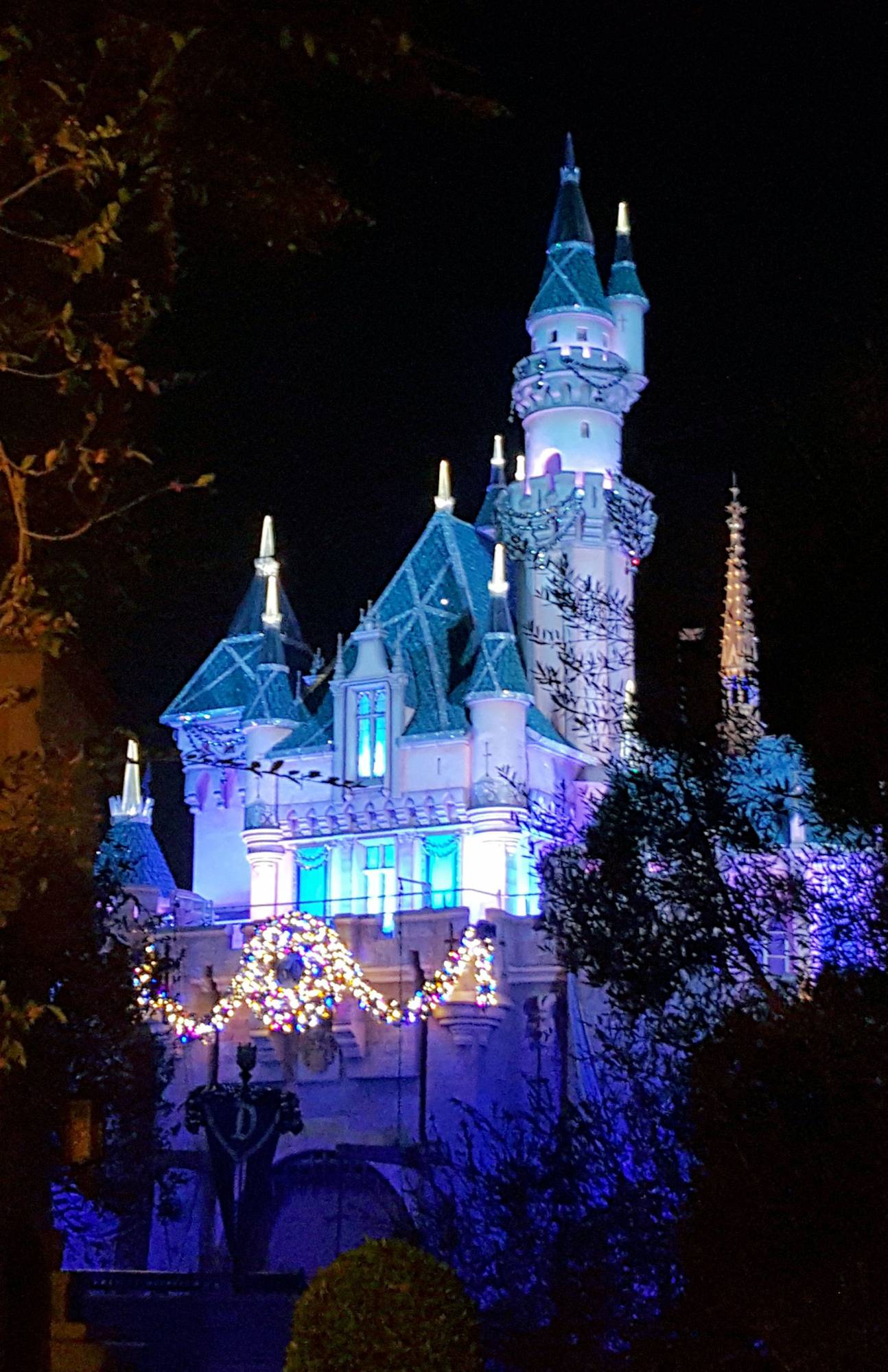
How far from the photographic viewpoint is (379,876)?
4800cm

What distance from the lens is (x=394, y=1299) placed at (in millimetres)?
12953

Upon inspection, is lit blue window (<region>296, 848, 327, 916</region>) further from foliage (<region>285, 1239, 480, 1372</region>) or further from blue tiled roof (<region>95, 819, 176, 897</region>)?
foliage (<region>285, 1239, 480, 1372</region>)

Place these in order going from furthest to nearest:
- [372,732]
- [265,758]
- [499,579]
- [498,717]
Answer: [265,758] < [372,732] < [499,579] < [498,717]

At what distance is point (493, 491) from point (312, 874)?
1193 cm

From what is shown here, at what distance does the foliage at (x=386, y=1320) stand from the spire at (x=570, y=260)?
1559 inches

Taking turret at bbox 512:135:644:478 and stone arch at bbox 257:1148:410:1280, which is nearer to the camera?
stone arch at bbox 257:1148:410:1280

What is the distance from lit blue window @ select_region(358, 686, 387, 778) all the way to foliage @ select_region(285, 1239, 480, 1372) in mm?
34935

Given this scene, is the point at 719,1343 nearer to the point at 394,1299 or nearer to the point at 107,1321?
the point at 394,1299

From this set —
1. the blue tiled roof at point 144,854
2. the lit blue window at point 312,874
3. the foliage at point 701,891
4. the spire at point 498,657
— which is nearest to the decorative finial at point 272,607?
the blue tiled roof at point 144,854

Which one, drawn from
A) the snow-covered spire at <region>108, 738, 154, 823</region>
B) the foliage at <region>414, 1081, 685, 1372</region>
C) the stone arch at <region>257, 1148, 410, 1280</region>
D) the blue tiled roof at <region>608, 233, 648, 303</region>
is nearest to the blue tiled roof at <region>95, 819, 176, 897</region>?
the snow-covered spire at <region>108, 738, 154, 823</region>

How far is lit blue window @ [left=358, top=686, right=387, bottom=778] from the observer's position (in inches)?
1903

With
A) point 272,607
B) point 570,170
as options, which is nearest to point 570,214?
point 570,170

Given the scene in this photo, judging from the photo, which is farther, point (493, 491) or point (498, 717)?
point (493, 491)

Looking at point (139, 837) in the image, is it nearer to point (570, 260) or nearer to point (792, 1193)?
point (570, 260)
